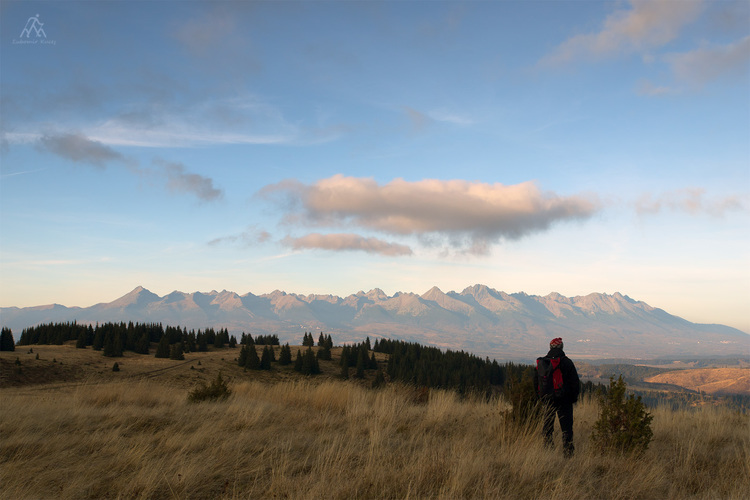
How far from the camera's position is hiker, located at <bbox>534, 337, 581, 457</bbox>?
779cm

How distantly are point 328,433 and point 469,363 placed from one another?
91.6 meters

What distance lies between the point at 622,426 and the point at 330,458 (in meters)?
5.36

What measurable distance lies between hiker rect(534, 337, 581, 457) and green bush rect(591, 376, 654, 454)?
0.51 meters

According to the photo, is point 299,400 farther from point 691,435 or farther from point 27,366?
point 27,366

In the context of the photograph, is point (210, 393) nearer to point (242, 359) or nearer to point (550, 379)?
point (550, 379)

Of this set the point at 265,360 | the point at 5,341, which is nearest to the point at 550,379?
the point at 265,360

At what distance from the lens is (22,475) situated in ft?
18.2

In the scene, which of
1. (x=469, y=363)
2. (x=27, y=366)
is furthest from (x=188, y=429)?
(x=469, y=363)

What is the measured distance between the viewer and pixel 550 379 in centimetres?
800

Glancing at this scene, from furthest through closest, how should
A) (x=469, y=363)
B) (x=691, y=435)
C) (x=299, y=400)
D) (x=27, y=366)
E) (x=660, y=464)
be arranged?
(x=469, y=363)
(x=27, y=366)
(x=299, y=400)
(x=691, y=435)
(x=660, y=464)

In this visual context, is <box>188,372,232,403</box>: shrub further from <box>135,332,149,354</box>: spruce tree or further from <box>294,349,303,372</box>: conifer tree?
<box>135,332,149,354</box>: spruce tree

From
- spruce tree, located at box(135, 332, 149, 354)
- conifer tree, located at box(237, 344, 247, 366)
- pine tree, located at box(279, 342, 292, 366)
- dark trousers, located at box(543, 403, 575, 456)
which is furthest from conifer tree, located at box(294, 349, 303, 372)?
dark trousers, located at box(543, 403, 575, 456)

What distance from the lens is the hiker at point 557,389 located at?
7788 mm

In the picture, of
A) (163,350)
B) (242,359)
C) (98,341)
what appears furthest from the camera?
(98,341)
